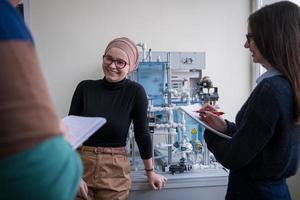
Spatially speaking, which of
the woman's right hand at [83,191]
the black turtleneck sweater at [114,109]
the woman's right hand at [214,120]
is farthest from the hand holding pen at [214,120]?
the woman's right hand at [83,191]

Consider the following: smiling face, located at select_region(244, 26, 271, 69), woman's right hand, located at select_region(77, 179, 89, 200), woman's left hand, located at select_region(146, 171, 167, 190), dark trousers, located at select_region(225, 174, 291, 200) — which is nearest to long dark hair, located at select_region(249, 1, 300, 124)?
smiling face, located at select_region(244, 26, 271, 69)

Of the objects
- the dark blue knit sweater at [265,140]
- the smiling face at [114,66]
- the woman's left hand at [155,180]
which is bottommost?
the woman's left hand at [155,180]

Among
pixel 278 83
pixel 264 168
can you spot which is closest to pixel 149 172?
pixel 264 168

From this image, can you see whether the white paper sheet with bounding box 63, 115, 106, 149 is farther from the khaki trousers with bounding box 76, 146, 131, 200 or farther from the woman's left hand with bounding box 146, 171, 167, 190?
the woman's left hand with bounding box 146, 171, 167, 190

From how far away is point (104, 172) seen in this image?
137 centimetres

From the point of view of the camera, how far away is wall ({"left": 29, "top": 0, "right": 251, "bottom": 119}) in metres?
2.42

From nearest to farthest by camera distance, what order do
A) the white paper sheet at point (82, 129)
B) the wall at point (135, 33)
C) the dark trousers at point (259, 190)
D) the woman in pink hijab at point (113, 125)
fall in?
1. the white paper sheet at point (82, 129)
2. the dark trousers at point (259, 190)
3. the woman in pink hijab at point (113, 125)
4. the wall at point (135, 33)

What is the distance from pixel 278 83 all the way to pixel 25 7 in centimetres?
210

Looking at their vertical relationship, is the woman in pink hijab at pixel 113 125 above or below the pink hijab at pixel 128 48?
below

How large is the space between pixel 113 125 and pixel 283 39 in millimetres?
824

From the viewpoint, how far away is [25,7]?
2314 millimetres

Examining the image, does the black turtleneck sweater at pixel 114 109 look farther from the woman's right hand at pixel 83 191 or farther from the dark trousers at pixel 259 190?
the dark trousers at pixel 259 190

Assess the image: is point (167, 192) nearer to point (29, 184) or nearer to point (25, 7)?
point (29, 184)

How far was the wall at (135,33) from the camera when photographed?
95.4 inches
